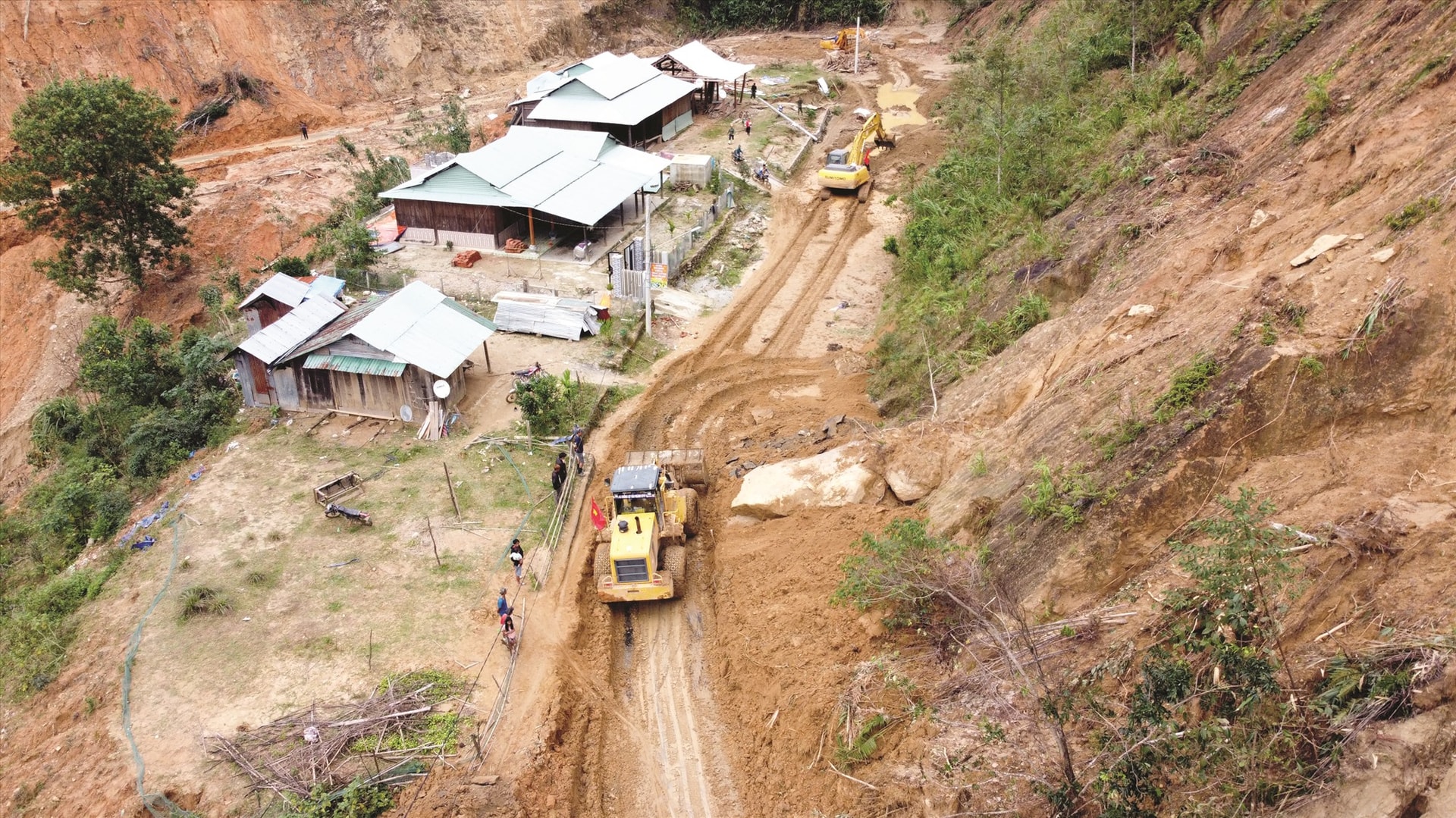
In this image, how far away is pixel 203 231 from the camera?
39125mm

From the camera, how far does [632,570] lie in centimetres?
1673

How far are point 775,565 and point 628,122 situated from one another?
29185mm

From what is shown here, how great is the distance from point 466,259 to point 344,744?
69.4ft

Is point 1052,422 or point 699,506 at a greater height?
point 1052,422

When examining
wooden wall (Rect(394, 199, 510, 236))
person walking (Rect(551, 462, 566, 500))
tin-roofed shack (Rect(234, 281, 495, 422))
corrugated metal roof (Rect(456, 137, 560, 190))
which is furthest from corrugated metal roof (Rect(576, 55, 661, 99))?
person walking (Rect(551, 462, 566, 500))

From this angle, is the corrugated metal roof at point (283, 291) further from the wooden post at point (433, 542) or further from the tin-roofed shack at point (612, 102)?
the tin-roofed shack at point (612, 102)

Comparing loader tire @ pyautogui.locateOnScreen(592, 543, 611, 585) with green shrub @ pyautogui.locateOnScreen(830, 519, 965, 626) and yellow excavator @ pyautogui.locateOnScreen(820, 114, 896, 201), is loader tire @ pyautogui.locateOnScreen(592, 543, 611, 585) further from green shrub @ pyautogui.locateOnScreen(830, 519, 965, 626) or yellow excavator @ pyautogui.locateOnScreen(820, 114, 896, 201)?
yellow excavator @ pyautogui.locateOnScreen(820, 114, 896, 201)

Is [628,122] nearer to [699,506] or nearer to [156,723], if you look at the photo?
[699,506]

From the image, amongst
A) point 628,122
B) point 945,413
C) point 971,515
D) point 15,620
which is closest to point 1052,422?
point 971,515

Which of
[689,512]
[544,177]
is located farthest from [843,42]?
[689,512]

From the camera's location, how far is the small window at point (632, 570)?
16.6 meters

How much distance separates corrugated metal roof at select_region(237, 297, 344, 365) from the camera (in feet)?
76.6

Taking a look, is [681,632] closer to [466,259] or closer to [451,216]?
[466,259]

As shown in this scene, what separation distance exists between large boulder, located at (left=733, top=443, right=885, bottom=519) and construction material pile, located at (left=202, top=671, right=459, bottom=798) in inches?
287
